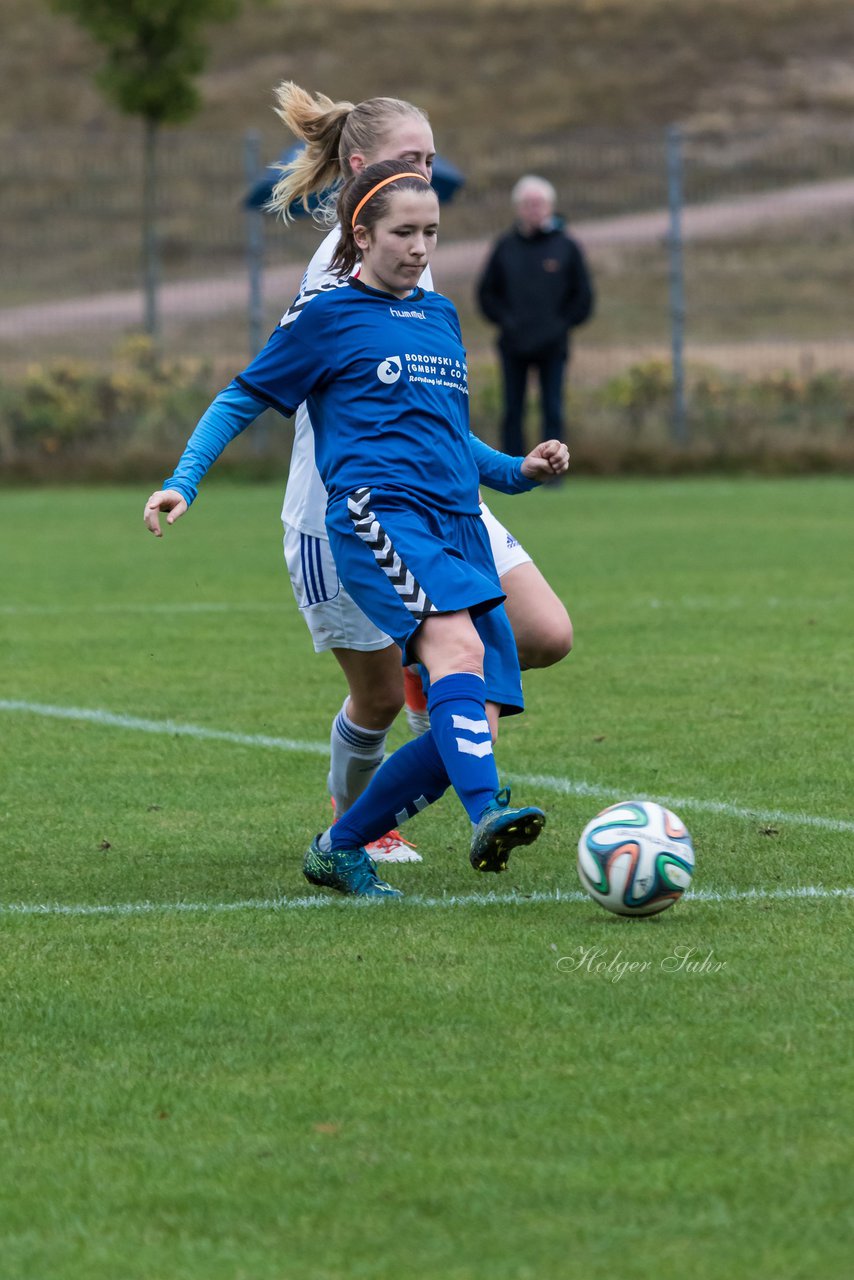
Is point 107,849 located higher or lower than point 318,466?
lower

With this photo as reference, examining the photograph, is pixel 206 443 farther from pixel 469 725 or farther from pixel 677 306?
pixel 677 306

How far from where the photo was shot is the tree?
22.9 m

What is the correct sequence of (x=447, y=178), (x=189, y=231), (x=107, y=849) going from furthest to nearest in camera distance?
(x=189, y=231), (x=447, y=178), (x=107, y=849)

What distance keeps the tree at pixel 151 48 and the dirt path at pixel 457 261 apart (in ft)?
3.24

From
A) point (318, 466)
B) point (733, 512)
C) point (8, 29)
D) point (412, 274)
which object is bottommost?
point (733, 512)

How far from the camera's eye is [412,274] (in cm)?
505

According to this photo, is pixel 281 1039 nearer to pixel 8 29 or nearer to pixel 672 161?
pixel 672 161

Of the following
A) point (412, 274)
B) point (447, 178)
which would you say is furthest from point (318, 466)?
point (447, 178)

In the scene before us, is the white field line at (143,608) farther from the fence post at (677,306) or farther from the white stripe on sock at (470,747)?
the fence post at (677,306)

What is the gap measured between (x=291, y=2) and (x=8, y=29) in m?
8.20

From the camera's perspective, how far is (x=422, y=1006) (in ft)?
12.9

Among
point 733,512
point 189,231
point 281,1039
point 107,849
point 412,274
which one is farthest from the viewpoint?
point 189,231

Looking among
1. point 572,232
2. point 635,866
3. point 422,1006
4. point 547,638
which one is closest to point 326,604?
point 547,638

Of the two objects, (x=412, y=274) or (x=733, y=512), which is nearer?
(x=412, y=274)
